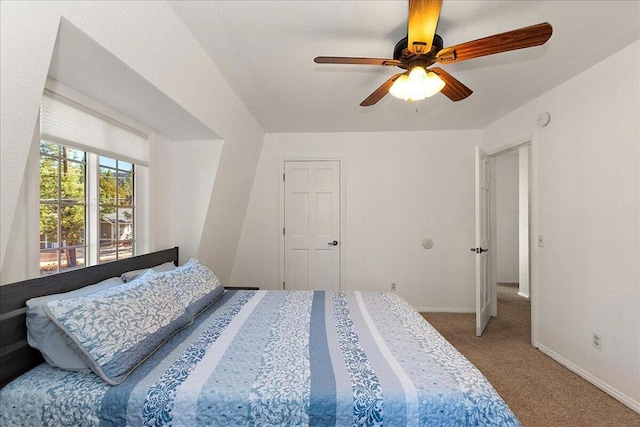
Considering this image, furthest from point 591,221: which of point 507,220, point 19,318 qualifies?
point 19,318

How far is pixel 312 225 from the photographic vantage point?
12.3 feet

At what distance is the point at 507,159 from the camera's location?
5.12 m

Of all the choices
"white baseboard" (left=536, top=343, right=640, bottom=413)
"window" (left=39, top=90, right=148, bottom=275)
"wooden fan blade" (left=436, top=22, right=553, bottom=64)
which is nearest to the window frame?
"window" (left=39, top=90, right=148, bottom=275)

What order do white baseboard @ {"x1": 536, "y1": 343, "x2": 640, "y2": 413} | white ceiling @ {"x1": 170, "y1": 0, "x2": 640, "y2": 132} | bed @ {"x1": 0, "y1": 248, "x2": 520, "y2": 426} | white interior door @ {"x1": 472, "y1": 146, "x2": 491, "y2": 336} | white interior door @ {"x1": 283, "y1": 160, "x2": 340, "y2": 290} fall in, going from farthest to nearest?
white interior door @ {"x1": 283, "y1": 160, "x2": 340, "y2": 290}, white interior door @ {"x1": 472, "y1": 146, "x2": 491, "y2": 336}, white baseboard @ {"x1": 536, "y1": 343, "x2": 640, "y2": 413}, white ceiling @ {"x1": 170, "y1": 0, "x2": 640, "y2": 132}, bed @ {"x1": 0, "y1": 248, "x2": 520, "y2": 426}

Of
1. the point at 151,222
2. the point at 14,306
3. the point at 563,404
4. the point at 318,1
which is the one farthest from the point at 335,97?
the point at 563,404

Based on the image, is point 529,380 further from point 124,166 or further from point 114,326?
point 124,166

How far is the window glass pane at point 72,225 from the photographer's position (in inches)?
63.4

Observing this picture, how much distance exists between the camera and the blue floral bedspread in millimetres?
1036

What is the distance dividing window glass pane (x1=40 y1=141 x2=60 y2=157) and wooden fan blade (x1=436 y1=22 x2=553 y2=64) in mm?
2142

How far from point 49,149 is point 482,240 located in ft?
11.7

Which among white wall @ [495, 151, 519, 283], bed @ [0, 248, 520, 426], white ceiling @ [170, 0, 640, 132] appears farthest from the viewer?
white wall @ [495, 151, 519, 283]

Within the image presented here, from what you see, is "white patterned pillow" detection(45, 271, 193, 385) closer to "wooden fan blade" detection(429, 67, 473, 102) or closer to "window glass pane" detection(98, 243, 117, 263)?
"window glass pane" detection(98, 243, 117, 263)

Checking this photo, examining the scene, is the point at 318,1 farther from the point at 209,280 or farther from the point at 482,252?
the point at 482,252

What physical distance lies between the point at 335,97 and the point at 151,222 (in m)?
1.96
